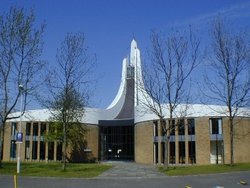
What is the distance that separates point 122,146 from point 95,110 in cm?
733

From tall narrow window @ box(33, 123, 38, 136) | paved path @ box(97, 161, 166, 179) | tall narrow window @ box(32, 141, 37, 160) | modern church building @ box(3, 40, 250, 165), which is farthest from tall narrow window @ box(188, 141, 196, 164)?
tall narrow window @ box(33, 123, 38, 136)

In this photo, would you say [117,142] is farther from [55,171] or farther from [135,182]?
[135,182]

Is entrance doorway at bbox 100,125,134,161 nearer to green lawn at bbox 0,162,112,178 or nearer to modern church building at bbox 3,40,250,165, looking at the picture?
modern church building at bbox 3,40,250,165

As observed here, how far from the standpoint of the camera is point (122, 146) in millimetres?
57969

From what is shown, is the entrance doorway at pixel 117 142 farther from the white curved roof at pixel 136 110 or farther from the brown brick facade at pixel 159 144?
the brown brick facade at pixel 159 144

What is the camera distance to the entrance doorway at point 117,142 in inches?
2263

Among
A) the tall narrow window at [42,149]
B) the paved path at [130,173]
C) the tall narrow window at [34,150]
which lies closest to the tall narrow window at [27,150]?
the tall narrow window at [34,150]

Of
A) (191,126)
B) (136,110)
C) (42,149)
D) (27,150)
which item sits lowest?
(27,150)

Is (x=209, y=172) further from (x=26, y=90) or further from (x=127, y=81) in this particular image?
(x=127, y=81)

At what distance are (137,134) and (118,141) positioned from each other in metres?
7.97

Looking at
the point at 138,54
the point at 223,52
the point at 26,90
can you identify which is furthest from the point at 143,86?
the point at 138,54

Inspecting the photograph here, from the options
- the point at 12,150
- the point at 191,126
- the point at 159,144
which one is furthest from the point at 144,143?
the point at 12,150

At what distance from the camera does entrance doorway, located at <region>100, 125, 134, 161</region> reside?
189 feet

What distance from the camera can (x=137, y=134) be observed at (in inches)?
2002
